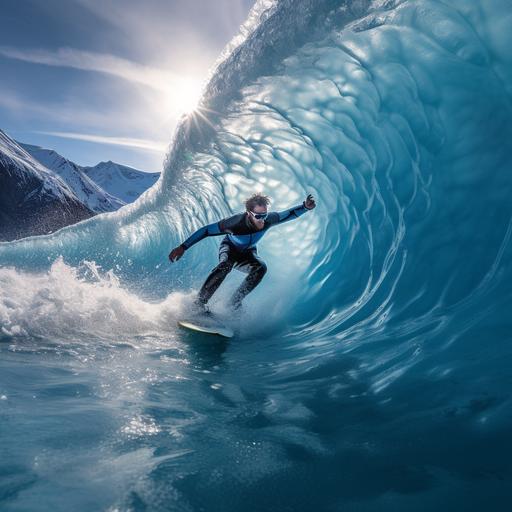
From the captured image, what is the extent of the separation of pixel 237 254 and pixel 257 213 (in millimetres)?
837

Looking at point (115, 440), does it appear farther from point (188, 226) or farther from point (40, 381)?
point (188, 226)

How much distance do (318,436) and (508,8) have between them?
172 inches

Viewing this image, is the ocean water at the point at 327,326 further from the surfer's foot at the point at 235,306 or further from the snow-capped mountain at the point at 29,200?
the snow-capped mountain at the point at 29,200

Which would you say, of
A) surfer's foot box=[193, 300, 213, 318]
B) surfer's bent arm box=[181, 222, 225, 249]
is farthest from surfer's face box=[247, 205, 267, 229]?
surfer's foot box=[193, 300, 213, 318]

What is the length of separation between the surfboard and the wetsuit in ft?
2.16

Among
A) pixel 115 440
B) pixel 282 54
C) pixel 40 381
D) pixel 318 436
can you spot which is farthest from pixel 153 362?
pixel 282 54

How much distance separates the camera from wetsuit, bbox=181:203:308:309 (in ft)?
21.2

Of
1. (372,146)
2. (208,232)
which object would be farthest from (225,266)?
(372,146)

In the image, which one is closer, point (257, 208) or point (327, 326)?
point (327, 326)

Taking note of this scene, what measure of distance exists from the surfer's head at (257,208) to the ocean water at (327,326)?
1733 millimetres

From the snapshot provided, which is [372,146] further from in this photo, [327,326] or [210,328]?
[210,328]

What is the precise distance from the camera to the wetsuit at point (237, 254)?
6465 mm

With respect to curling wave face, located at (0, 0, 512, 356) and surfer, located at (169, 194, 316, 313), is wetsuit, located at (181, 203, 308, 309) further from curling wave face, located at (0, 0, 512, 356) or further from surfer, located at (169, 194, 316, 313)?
curling wave face, located at (0, 0, 512, 356)

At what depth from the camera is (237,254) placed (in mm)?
6648
